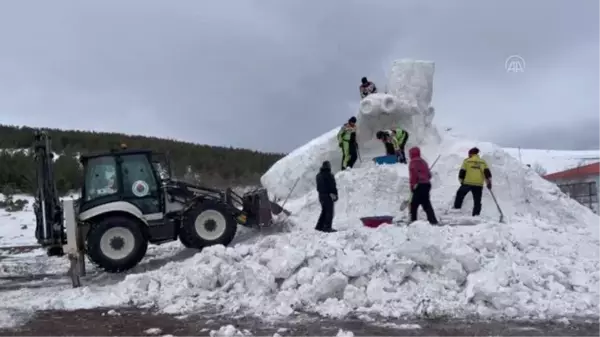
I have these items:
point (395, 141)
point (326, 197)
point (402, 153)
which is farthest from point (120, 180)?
point (402, 153)

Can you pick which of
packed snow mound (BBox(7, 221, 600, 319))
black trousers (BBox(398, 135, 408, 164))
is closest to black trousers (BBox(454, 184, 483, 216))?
black trousers (BBox(398, 135, 408, 164))

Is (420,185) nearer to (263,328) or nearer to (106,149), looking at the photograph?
(263,328)

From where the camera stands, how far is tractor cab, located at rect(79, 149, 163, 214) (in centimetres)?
1031

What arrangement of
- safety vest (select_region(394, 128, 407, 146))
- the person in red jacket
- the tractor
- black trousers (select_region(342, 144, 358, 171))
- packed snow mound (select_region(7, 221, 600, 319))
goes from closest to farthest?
1. packed snow mound (select_region(7, 221, 600, 319))
2. the tractor
3. the person in red jacket
4. safety vest (select_region(394, 128, 407, 146))
5. black trousers (select_region(342, 144, 358, 171))

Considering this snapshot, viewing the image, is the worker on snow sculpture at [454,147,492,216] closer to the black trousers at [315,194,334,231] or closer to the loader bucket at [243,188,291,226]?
the black trousers at [315,194,334,231]

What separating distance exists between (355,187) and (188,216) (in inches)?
134

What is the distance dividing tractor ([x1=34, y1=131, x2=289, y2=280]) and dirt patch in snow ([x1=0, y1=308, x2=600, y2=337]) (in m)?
2.31

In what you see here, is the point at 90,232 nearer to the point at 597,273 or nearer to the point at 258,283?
the point at 258,283

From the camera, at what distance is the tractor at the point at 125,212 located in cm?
981

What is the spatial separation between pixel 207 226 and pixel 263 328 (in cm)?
393

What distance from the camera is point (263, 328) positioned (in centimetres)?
677

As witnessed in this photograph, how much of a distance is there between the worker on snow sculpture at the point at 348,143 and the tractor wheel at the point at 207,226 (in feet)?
12.2

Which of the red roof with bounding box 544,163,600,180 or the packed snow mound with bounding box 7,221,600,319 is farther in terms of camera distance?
the red roof with bounding box 544,163,600,180

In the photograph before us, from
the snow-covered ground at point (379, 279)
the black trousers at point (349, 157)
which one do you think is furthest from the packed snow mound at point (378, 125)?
the snow-covered ground at point (379, 279)
